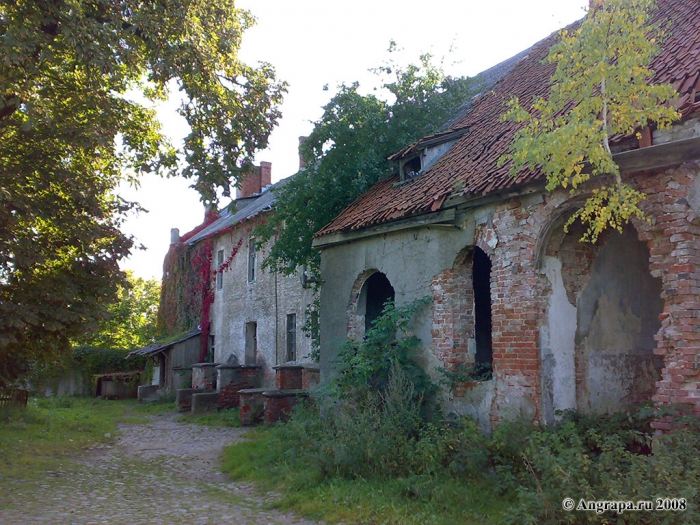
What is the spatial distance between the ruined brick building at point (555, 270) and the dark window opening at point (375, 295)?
88 cm

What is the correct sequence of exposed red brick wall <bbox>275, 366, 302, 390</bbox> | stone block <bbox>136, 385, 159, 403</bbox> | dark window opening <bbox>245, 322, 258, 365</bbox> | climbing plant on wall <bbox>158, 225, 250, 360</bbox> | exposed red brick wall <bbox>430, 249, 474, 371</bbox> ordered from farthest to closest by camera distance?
climbing plant on wall <bbox>158, 225, 250, 360</bbox> → stone block <bbox>136, 385, 159, 403</bbox> → dark window opening <bbox>245, 322, 258, 365</bbox> → exposed red brick wall <bbox>275, 366, 302, 390</bbox> → exposed red brick wall <bbox>430, 249, 474, 371</bbox>

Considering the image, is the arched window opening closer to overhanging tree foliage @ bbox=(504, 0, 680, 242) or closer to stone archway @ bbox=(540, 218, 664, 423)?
stone archway @ bbox=(540, 218, 664, 423)

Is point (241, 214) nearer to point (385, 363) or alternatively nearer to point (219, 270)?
point (219, 270)

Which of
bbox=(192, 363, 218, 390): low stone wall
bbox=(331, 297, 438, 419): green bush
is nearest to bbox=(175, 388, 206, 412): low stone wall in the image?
bbox=(192, 363, 218, 390): low stone wall

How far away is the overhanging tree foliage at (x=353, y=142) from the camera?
13742 millimetres

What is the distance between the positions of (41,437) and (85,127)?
23.6ft

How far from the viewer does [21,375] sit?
15953 mm

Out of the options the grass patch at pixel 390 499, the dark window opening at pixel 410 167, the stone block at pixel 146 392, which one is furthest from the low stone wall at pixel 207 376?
the grass patch at pixel 390 499

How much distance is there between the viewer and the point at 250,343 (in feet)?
80.0

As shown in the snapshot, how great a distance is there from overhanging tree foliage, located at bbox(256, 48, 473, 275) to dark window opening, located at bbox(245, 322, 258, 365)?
407 inches

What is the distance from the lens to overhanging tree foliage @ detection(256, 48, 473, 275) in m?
13.7

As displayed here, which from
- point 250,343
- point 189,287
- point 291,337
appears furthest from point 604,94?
point 189,287

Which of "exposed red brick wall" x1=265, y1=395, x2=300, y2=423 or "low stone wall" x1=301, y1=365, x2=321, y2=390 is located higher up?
"low stone wall" x1=301, y1=365, x2=321, y2=390

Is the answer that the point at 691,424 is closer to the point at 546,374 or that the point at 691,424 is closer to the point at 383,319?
the point at 546,374
